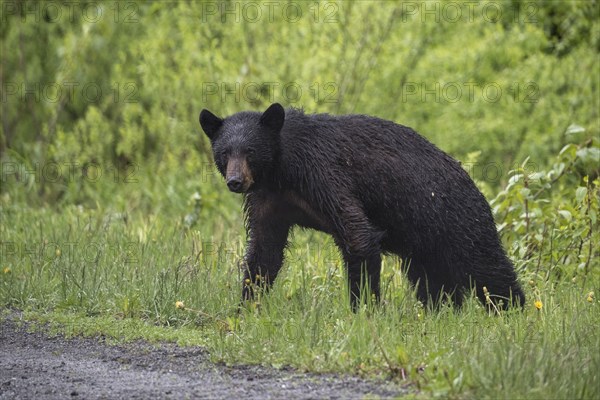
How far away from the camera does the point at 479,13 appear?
1480 centimetres

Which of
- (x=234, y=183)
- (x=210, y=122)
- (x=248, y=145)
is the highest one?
(x=210, y=122)

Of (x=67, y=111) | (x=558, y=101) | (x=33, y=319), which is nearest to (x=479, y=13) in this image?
(x=558, y=101)

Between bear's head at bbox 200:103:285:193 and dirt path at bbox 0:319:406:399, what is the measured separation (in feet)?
4.33

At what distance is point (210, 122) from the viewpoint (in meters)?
7.05

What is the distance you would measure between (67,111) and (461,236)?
35.6ft

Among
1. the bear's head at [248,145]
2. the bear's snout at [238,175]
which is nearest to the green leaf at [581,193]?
the bear's head at [248,145]

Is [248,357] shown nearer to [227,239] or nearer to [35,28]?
[227,239]

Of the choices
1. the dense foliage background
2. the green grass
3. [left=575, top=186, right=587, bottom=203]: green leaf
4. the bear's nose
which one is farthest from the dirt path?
[left=575, top=186, right=587, bottom=203]: green leaf

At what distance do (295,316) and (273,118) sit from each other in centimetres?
146

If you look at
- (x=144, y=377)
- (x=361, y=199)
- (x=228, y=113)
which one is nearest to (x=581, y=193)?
(x=361, y=199)

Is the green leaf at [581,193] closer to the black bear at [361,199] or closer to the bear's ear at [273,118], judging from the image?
the black bear at [361,199]

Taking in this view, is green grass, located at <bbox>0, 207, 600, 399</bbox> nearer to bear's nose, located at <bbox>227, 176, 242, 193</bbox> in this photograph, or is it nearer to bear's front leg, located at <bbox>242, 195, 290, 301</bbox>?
bear's front leg, located at <bbox>242, 195, 290, 301</bbox>

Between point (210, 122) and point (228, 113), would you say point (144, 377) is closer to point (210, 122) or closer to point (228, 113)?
point (210, 122)

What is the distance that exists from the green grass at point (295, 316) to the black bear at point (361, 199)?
270 mm
